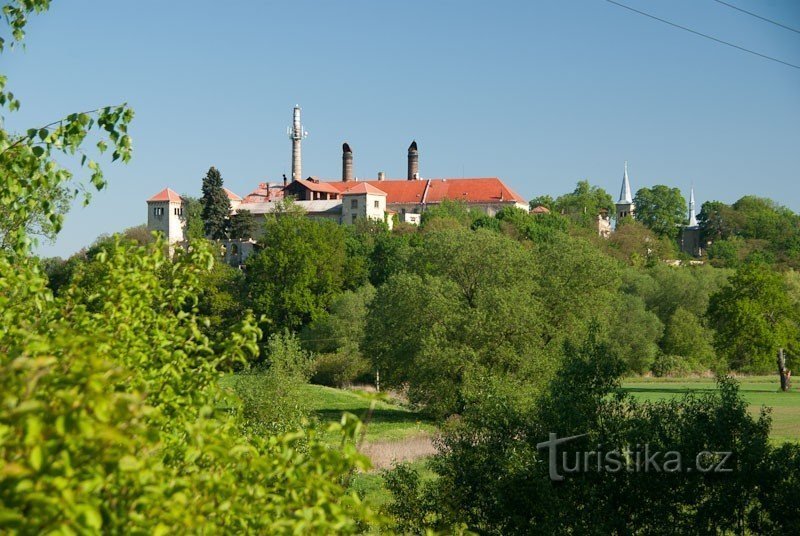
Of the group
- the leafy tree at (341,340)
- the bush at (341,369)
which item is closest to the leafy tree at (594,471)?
the leafy tree at (341,340)

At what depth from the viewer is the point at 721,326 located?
57.6 m

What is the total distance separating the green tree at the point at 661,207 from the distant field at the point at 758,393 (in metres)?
94.7

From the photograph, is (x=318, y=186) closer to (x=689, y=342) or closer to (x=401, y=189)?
(x=401, y=189)

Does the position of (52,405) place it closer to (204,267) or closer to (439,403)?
(204,267)

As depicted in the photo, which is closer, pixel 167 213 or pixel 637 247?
pixel 637 247

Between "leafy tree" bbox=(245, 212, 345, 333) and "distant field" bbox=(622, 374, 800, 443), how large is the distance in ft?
93.0

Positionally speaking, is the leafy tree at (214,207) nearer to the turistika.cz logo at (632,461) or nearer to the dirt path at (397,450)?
the dirt path at (397,450)

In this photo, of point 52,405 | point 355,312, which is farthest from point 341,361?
point 52,405

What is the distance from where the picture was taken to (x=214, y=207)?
365 feet

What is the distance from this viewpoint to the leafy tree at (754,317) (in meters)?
54.6

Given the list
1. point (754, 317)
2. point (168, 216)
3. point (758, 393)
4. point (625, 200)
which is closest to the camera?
point (758, 393)

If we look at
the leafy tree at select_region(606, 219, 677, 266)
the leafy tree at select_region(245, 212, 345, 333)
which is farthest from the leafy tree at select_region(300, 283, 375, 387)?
the leafy tree at select_region(606, 219, 677, 266)

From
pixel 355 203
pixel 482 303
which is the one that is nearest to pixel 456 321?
pixel 482 303

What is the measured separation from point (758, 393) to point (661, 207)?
371 ft
